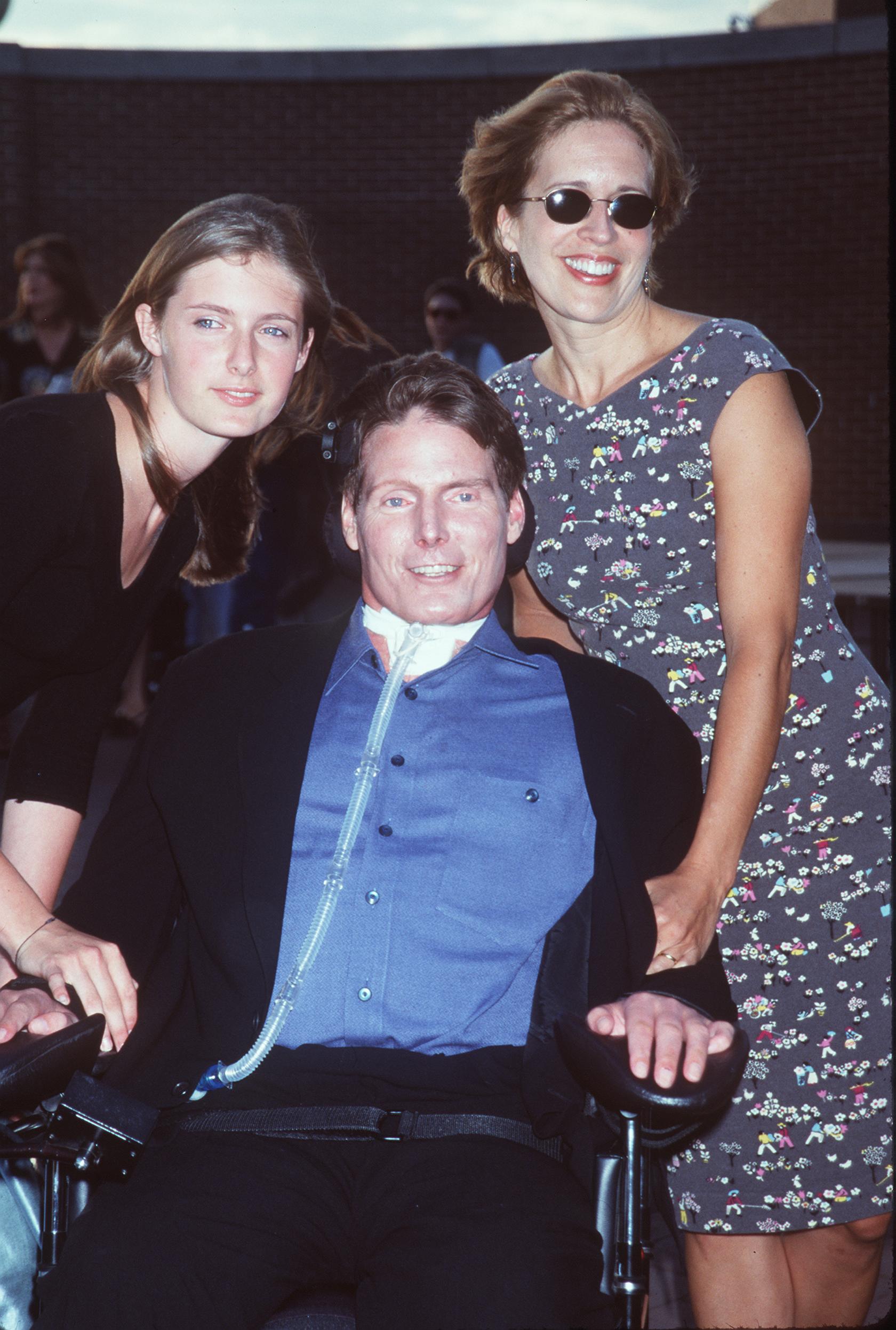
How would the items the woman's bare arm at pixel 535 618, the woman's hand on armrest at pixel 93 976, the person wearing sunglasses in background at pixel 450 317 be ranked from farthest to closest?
the person wearing sunglasses in background at pixel 450 317
the woman's bare arm at pixel 535 618
the woman's hand on armrest at pixel 93 976

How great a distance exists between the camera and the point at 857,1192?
7.83ft

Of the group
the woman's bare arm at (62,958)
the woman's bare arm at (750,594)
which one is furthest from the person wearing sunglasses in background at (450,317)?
the woman's bare arm at (62,958)

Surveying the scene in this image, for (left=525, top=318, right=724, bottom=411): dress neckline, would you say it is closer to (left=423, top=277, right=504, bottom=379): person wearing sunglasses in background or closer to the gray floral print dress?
the gray floral print dress

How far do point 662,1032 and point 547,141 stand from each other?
61.2 inches

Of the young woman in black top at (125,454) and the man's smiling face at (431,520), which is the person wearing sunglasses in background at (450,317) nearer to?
the young woman in black top at (125,454)

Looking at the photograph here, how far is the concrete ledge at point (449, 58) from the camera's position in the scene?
1427 centimetres

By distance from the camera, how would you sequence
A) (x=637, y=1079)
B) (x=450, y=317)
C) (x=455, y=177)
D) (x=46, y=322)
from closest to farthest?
(x=637, y=1079)
(x=46, y=322)
(x=450, y=317)
(x=455, y=177)

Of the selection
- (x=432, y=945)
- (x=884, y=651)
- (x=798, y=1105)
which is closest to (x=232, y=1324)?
(x=432, y=945)

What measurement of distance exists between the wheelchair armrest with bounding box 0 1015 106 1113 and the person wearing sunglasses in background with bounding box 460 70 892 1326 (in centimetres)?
109

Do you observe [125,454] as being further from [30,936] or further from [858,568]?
[858,568]

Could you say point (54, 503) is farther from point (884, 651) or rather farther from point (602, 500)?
point (884, 651)

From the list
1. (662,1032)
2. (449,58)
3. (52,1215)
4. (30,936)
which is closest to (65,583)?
(30,936)

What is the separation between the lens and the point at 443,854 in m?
2.09

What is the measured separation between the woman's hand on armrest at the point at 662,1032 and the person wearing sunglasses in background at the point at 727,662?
0.51 meters
